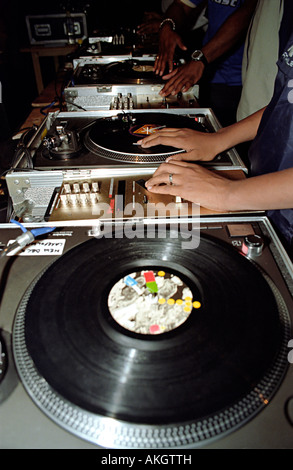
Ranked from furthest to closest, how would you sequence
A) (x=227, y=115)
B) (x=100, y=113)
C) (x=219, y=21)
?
(x=227, y=115), (x=219, y=21), (x=100, y=113)

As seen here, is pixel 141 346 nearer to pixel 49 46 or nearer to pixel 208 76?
pixel 208 76

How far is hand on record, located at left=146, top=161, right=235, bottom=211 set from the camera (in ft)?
3.31

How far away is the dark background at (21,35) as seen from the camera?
5012 millimetres

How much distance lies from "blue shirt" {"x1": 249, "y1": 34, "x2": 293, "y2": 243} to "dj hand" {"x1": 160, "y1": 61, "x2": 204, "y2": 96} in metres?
0.76

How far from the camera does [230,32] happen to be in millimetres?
2344

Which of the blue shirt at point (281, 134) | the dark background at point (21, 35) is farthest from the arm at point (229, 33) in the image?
the dark background at point (21, 35)

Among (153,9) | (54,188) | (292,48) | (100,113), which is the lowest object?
(54,188)

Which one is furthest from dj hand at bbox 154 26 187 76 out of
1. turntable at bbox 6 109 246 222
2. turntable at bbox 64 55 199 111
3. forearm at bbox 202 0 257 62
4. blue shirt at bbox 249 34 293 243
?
blue shirt at bbox 249 34 293 243

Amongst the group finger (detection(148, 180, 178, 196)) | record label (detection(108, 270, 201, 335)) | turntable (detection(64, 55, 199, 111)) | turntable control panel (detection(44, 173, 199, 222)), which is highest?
turntable (detection(64, 55, 199, 111))

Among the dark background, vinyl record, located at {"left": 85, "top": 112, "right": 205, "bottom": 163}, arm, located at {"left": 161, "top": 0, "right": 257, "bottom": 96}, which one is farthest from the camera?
the dark background

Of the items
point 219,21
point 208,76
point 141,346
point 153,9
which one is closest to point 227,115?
point 208,76

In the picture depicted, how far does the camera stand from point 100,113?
1660 millimetres

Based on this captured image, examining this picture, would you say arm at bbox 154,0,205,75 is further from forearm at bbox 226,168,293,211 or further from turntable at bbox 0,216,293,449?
turntable at bbox 0,216,293,449

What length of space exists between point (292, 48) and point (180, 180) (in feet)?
2.06
